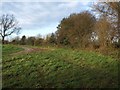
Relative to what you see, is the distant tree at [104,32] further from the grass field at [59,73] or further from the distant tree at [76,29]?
the distant tree at [76,29]

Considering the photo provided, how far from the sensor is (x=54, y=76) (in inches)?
603

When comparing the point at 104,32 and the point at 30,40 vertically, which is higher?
the point at 104,32

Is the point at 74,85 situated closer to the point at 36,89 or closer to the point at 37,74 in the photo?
the point at 36,89

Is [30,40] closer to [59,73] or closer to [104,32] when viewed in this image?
[104,32]

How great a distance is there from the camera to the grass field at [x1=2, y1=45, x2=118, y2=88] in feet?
45.4

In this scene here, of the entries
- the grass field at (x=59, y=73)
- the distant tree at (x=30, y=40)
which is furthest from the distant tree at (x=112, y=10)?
the distant tree at (x=30, y=40)

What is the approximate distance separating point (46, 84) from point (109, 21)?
1692 centimetres

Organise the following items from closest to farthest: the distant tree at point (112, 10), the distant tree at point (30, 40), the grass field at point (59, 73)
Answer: the grass field at point (59, 73)
the distant tree at point (112, 10)
the distant tree at point (30, 40)

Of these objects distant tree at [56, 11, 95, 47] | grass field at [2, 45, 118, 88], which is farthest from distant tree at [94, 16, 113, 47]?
distant tree at [56, 11, 95, 47]

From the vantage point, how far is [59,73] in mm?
15953

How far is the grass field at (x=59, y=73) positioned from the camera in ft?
45.4

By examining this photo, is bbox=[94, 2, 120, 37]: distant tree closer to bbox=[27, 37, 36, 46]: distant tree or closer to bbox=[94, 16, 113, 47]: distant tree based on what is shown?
bbox=[94, 16, 113, 47]: distant tree

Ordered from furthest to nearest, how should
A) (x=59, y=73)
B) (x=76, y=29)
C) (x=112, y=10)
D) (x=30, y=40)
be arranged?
(x=30, y=40), (x=76, y=29), (x=112, y=10), (x=59, y=73)

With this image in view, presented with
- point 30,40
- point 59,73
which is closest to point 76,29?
point 30,40
